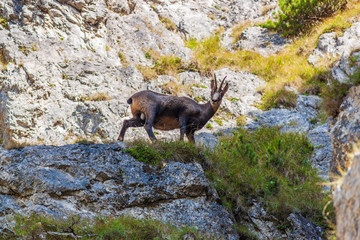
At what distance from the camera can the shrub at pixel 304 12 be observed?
1714 cm

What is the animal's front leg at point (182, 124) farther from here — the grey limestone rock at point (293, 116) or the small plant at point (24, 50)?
the small plant at point (24, 50)

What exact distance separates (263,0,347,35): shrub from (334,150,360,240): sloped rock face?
15721 mm

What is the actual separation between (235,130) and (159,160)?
483 centimetres

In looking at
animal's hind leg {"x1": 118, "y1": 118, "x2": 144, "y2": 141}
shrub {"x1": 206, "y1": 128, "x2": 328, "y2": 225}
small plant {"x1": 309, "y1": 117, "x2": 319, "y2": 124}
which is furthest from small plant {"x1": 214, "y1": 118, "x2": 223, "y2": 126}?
animal's hind leg {"x1": 118, "y1": 118, "x2": 144, "y2": 141}

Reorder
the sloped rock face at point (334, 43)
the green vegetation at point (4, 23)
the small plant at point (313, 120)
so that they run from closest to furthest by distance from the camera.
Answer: the small plant at point (313, 120) → the green vegetation at point (4, 23) → the sloped rock face at point (334, 43)

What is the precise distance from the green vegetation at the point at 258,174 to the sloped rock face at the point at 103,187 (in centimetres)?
40

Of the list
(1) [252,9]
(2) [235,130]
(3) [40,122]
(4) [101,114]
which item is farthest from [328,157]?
(1) [252,9]

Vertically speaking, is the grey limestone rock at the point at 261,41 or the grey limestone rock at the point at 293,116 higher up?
the grey limestone rock at the point at 261,41

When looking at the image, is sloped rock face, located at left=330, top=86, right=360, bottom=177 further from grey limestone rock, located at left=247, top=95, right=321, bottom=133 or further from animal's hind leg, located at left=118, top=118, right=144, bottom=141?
grey limestone rock, located at left=247, top=95, right=321, bottom=133

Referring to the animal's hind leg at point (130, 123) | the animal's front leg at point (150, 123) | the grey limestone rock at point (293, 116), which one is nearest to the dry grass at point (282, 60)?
the grey limestone rock at point (293, 116)

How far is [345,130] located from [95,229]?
15.1 ft

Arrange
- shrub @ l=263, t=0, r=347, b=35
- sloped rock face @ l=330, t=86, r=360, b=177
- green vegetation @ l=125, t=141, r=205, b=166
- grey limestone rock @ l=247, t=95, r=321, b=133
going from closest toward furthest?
sloped rock face @ l=330, t=86, r=360, b=177, green vegetation @ l=125, t=141, r=205, b=166, grey limestone rock @ l=247, t=95, r=321, b=133, shrub @ l=263, t=0, r=347, b=35

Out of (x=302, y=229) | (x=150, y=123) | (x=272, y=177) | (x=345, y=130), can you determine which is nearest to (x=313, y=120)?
(x=272, y=177)

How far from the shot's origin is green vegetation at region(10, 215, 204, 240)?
18.1 ft
